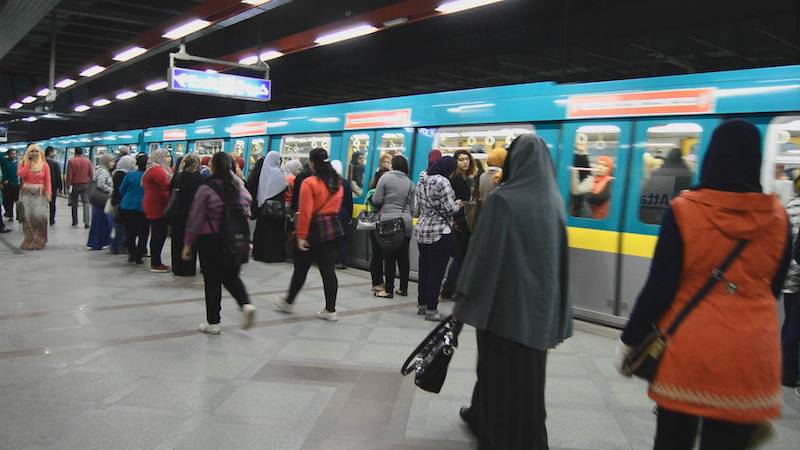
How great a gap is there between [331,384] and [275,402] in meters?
0.50

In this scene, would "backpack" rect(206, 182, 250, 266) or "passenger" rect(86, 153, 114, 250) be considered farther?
"passenger" rect(86, 153, 114, 250)

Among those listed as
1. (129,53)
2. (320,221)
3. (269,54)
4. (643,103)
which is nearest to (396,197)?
(320,221)

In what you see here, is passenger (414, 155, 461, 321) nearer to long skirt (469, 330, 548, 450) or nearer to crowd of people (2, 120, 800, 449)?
crowd of people (2, 120, 800, 449)

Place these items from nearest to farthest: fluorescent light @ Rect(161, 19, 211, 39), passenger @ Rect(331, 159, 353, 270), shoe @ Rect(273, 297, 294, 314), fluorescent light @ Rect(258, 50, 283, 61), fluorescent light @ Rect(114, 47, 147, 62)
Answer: shoe @ Rect(273, 297, 294, 314)
passenger @ Rect(331, 159, 353, 270)
fluorescent light @ Rect(161, 19, 211, 39)
fluorescent light @ Rect(258, 50, 283, 61)
fluorescent light @ Rect(114, 47, 147, 62)

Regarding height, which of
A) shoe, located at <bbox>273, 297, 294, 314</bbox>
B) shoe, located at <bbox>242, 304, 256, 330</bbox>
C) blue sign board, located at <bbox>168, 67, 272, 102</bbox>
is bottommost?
shoe, located at <bbox>273, 297, 294, 314</bbox>

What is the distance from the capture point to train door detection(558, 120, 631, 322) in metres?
5.88

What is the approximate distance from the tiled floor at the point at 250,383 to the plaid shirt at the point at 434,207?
935 millimetres

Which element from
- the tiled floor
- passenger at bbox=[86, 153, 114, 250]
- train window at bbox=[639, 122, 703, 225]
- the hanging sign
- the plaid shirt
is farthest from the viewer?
passenger at bbox=[86, 153, 114, 250]

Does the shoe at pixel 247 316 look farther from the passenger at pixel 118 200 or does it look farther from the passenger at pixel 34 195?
the passenger at pixel 34 195

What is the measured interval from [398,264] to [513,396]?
4387 mm

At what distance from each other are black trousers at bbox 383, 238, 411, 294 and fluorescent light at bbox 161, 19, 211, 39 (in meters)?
5.50

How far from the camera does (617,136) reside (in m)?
5.93

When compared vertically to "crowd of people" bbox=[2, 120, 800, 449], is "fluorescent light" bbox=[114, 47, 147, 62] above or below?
above

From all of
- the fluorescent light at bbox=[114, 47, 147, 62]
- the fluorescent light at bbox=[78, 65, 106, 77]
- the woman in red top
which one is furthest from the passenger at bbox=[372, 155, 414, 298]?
the fluorescent light at bbox=[78, 65, 106, 77]
